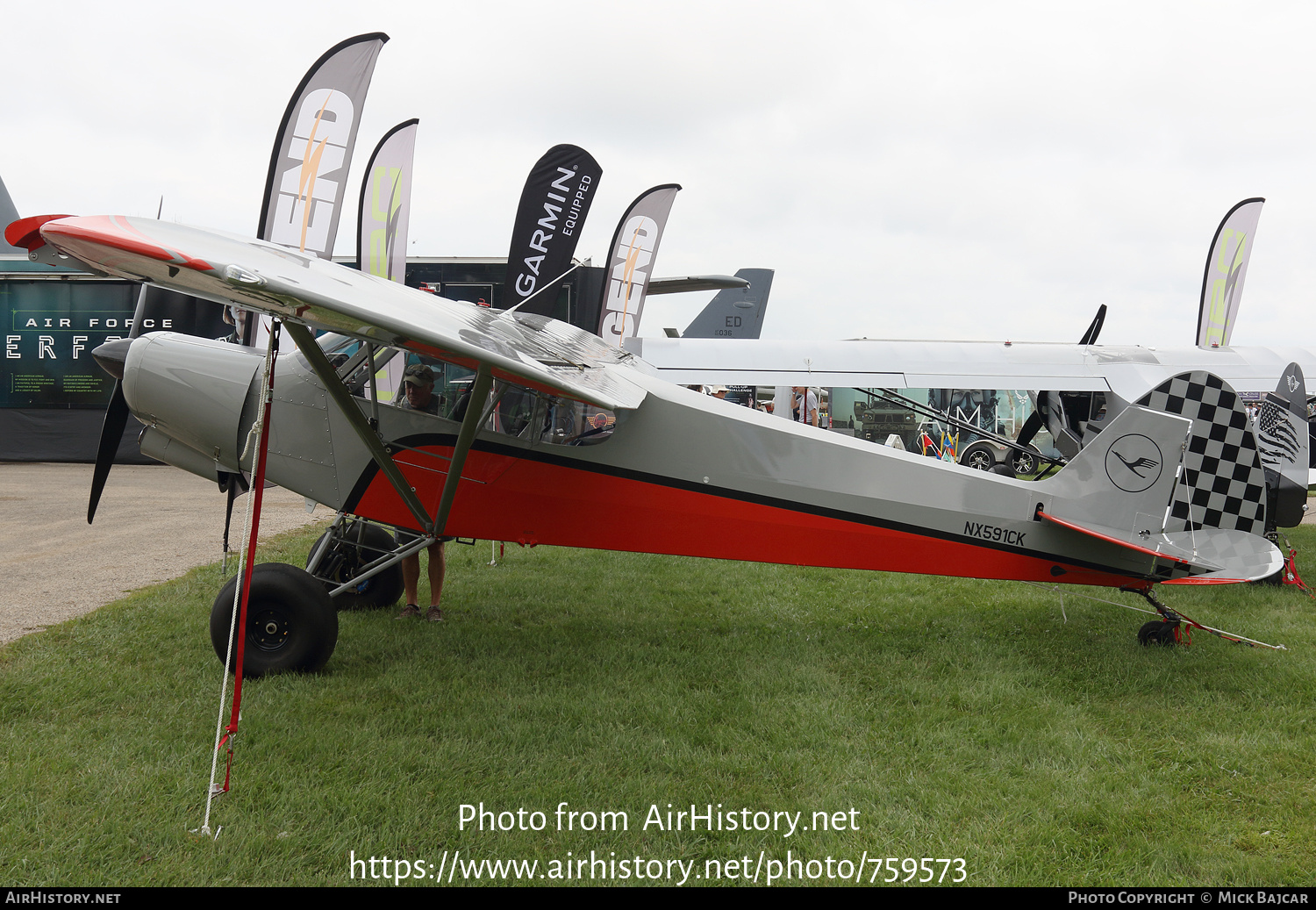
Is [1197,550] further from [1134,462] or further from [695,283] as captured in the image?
[695,283]

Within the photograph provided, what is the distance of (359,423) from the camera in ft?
14.8

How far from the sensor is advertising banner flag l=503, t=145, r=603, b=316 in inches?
518

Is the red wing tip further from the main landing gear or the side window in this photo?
the side window

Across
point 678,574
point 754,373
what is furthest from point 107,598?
point 754,373

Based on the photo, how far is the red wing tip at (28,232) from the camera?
124 inches

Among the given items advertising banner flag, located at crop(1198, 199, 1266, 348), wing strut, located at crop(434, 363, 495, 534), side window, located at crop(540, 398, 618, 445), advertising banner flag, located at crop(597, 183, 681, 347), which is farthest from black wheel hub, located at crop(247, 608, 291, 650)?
advertising banner flag, located at crop(1198, 199, 1266, 348)

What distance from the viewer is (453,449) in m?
5.14

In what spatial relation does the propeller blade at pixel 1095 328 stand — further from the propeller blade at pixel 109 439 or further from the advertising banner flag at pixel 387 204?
the propeller blade at pixel 109 439

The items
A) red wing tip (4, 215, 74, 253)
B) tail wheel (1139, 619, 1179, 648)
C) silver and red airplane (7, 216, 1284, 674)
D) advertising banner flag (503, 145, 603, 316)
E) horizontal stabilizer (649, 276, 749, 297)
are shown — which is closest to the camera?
red wing tip (4, 215, 74, 253)

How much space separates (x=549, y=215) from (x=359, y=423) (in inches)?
377

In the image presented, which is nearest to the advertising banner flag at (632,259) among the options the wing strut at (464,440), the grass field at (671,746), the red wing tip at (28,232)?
the grass field at (671,746)

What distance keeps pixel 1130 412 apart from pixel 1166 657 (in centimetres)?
172

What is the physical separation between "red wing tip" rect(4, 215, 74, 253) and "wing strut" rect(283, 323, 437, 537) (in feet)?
3.22

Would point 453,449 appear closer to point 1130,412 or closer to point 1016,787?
point 1016,787
